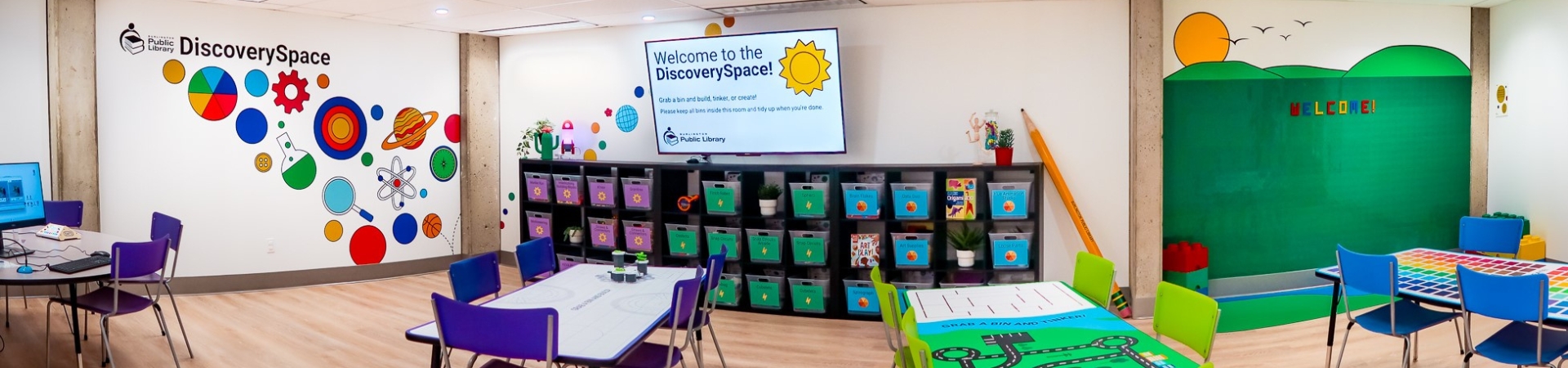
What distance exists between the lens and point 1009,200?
584cm

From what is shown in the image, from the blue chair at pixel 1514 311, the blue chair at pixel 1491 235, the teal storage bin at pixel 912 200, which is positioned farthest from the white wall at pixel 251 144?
A: the blue chair at pixel 1491 235

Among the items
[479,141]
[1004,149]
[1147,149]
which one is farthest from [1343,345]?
[479,141]

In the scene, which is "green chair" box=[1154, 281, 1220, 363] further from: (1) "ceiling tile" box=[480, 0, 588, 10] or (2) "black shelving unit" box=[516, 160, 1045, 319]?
(1) "ceiling tile" box=[480, 0, 588, 10]

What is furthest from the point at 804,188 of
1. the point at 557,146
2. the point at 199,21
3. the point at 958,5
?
the point at 199,21

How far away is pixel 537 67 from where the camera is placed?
7.85 metres

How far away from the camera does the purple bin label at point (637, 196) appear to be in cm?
662

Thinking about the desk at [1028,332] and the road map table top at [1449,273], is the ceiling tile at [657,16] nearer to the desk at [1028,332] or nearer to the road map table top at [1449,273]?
the desk at [1028,332]

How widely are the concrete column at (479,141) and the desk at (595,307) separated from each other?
4.11m

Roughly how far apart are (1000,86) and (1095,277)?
8.20 feet

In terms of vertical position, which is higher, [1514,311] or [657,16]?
[657,16]

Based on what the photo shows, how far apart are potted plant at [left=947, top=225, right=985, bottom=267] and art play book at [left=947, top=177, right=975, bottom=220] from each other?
177 millimetres

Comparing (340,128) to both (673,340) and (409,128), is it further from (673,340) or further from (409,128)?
(673,340)

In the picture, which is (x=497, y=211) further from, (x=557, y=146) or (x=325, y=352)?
(x=325, y=352)

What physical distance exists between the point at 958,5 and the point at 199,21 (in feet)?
18.6
